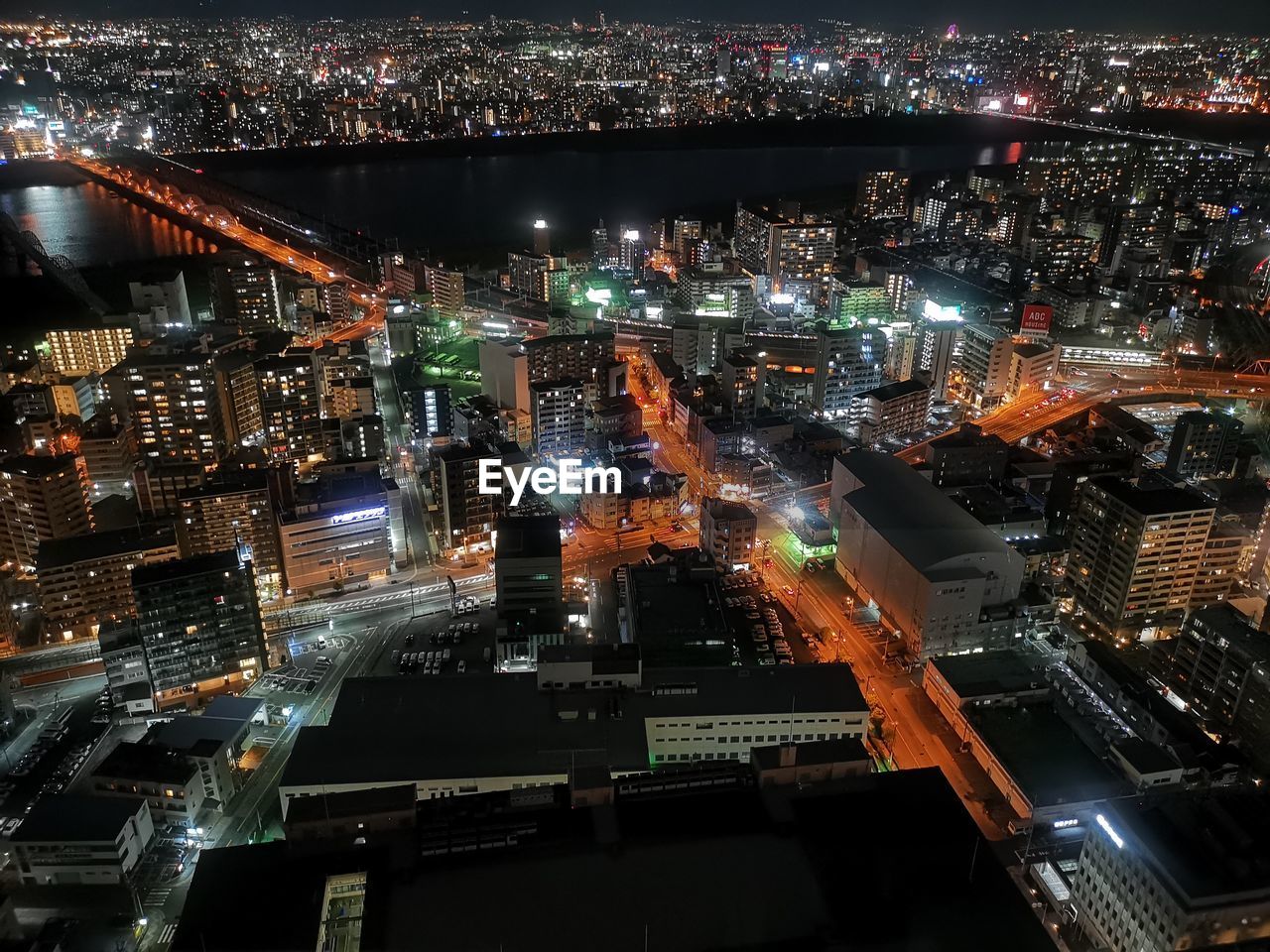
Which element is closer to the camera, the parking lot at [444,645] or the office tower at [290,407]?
the parking lot at [444,645]

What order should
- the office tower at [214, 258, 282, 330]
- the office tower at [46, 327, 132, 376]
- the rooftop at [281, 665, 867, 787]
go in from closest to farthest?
the rooftop at [281, 665, 867, 787] < the office tower at [46, 327, 132, 376] < the office tower at [214, 258, 282, 330]

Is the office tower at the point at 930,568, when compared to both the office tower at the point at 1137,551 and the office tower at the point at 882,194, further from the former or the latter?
the office tower at the point at 882,194

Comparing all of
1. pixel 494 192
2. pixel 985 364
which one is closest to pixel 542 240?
pixel 494 192

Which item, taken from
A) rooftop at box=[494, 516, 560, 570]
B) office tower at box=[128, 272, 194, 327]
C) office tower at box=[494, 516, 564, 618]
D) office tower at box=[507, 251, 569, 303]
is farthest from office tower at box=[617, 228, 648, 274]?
office tower at box=[494, 516, 564, 618]

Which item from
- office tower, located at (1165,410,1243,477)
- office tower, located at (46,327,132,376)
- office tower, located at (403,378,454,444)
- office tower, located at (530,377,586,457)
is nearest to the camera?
office tower, located at (1165,410,1243,477)

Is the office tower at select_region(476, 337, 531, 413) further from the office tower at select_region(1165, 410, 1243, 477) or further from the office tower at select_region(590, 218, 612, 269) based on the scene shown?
the office tower at select_region(1165, 410, 1243, 477)

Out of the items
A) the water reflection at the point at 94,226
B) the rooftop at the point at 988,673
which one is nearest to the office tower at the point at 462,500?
the rooftop at the point at 988,673
